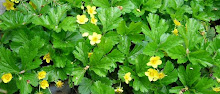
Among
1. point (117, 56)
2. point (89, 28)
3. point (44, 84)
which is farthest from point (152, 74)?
point (44, 84)

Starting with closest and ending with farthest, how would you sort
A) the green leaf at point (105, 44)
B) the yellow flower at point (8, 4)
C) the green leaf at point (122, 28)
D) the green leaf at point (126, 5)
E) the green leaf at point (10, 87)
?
the green leaf at point (10, 87) → the green leaf at point (105, 44) → the green leaf at point (122, 28) → the yellow flower at point (8, 4) → the green leaf at point (126, 5)

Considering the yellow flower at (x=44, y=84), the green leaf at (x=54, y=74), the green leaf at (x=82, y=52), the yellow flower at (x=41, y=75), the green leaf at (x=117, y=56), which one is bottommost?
the yellow flower at (x=44, y=84)

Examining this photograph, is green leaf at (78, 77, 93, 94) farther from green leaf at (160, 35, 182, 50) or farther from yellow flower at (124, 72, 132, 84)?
green leaf at (160, 35, 182, 50)

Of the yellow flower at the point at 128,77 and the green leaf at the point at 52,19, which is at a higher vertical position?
the green leaf at the point at 52,19

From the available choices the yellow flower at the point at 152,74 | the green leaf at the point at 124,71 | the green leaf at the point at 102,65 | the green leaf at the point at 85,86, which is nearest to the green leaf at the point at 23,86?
the green leaf at the point at 85,86

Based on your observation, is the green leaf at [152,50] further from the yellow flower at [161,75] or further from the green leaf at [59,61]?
the green leaf at [59,61]

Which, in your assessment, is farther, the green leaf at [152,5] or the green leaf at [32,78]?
the green leaf at [152,5]

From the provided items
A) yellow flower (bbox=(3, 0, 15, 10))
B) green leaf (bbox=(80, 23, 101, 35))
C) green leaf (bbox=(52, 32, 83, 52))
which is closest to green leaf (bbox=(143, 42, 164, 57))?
green leaf (bbox=(80, 23, 101, 35))

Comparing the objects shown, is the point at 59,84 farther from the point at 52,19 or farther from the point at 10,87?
the point at 52,19
